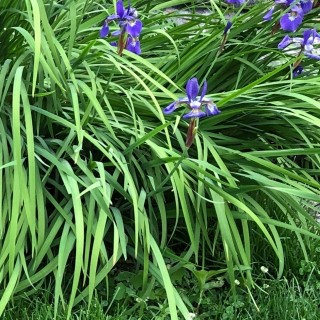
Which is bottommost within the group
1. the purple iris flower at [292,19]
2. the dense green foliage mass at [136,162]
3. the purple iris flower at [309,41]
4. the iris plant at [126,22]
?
the dense green foliage mass at [136,162]

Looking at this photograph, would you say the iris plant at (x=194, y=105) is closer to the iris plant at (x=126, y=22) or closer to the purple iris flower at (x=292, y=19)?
the iris plant at (x=126, y=22)

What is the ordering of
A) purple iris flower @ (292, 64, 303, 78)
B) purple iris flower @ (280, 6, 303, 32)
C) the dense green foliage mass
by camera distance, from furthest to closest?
1. purple iris flower @ (292, 64, 303, 78)
2. purple iris flower @ (280, 6, 303, 32)
3. the dense green foliage mass

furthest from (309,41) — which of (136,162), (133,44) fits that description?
(136,162)

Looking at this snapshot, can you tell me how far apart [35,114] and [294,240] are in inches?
37.2

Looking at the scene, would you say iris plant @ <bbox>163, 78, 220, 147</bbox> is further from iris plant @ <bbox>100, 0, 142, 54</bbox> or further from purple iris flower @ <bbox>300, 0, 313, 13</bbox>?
purple iris flower @ <bbox>300, 0, 313, 13</bbox>

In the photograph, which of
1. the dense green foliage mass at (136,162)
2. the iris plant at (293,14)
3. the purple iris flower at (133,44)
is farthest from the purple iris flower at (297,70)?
the purple iris flower at (133,44)

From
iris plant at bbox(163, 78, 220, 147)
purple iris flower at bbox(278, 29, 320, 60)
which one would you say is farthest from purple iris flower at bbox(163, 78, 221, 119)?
purple iris flower at bbox(278, 29, 320, 60)

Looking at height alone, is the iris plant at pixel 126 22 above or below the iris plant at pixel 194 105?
above

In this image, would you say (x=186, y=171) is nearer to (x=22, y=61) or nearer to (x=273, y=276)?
(x=273, y=276)

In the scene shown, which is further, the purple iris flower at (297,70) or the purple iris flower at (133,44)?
the purple iris flower at (297,70)

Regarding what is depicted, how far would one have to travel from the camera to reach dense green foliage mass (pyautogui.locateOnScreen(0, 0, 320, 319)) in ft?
5.88

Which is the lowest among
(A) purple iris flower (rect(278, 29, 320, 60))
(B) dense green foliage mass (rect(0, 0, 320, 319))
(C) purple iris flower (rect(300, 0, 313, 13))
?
(B) dense green foliage mass (rect(0, 0, 320, 319))

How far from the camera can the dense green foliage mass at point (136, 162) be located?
1.79 m

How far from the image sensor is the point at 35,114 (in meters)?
2.03
